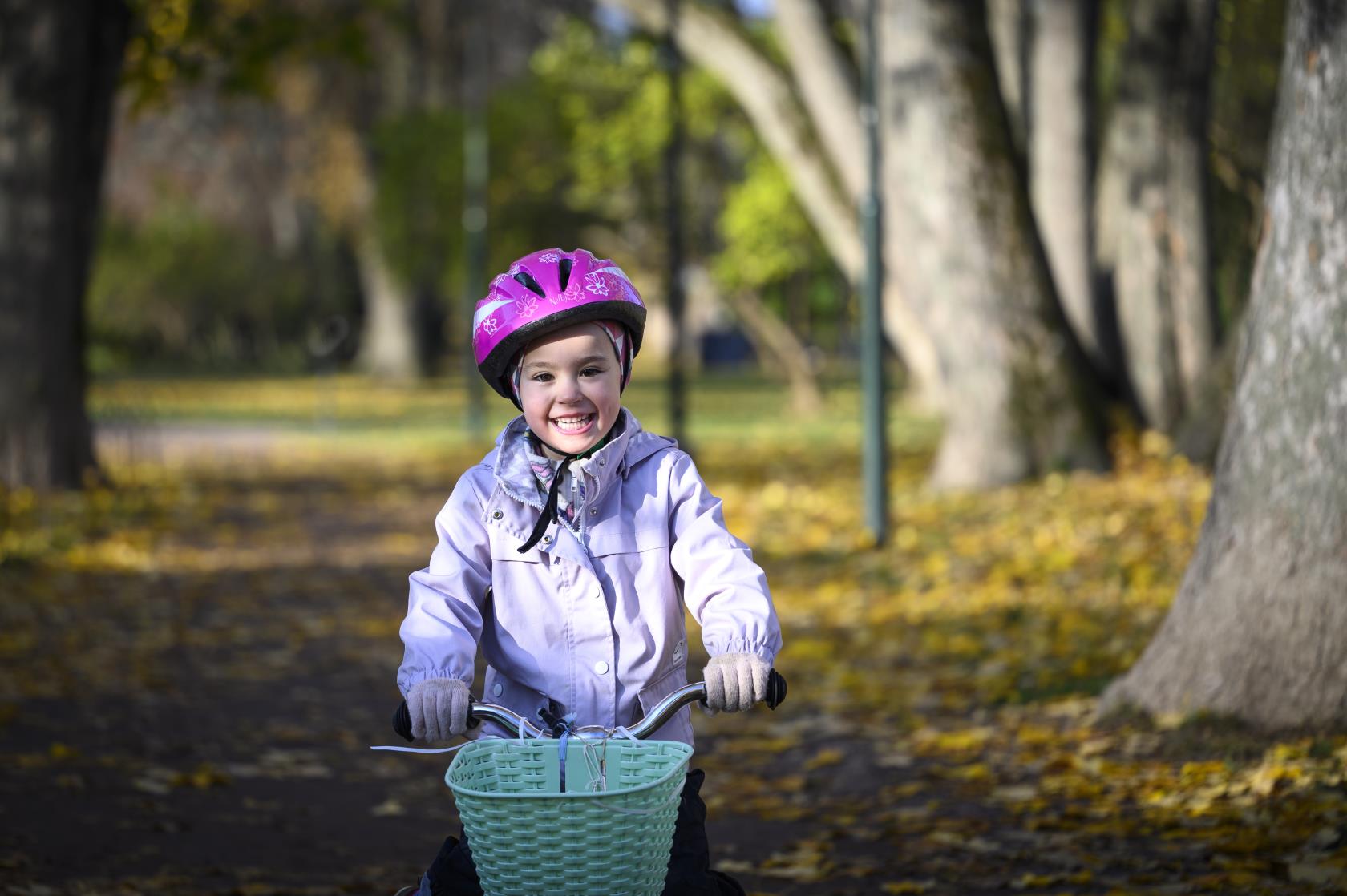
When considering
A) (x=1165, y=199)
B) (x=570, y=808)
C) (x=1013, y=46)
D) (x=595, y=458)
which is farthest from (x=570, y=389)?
(x=1013, y=46)

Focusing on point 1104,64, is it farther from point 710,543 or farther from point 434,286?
point 710,543

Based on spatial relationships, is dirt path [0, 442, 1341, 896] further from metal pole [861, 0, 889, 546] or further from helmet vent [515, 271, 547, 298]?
helmet vent [515, 271, 547, 298]

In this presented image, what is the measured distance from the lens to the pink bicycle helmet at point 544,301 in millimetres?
3275

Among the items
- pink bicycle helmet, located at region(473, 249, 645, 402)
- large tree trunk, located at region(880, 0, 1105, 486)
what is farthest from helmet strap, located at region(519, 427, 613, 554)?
large tree trunk, located at region(880, 0, 1105, 486)

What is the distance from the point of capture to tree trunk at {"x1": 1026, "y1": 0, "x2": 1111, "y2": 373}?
54.3 ft

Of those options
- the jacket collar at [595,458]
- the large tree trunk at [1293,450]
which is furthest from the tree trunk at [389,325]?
the jacket collar at [595,458]

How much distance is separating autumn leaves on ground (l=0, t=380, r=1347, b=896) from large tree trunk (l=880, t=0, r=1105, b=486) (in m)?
0.68

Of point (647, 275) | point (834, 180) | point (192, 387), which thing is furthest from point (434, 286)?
point (834, 180)

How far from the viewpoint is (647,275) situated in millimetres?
37781

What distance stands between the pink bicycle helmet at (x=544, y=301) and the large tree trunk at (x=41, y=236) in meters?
12.5

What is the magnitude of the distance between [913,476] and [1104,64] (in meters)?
23.9

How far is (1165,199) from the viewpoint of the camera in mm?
16672

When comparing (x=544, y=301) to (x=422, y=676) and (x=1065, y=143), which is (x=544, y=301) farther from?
(x=1065, y=143)

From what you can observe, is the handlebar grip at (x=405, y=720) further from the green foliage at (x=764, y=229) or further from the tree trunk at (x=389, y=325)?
the tree trunk at (x=389, y=325)
